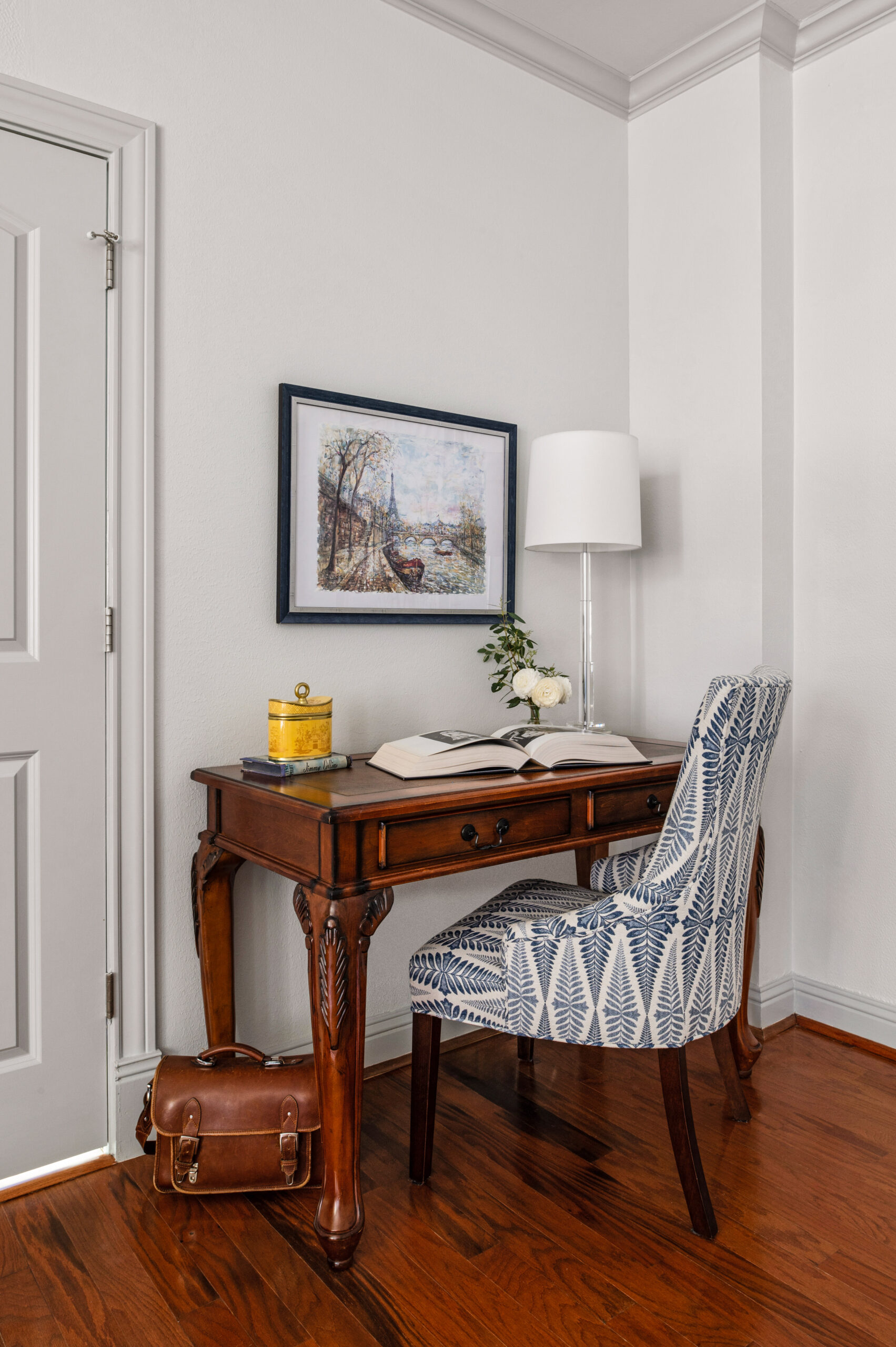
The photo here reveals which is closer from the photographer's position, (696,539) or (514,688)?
(514,688)

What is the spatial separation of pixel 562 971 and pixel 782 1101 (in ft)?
3.11

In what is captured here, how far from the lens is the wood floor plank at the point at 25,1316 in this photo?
4.75 feet

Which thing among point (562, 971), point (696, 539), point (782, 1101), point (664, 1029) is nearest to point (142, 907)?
point (562, 971)

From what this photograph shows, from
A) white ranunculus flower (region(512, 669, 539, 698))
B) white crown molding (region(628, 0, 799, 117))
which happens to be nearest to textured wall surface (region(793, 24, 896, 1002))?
white crown molding (region(628, 0, 799, 117))

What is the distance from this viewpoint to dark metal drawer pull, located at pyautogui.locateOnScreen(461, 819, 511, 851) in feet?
5.88

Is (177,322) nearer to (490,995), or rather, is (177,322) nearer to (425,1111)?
(490,995)

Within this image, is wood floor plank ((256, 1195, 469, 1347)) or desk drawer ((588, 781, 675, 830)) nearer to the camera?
wood floor plank ((256, 1195, 469, 1347))

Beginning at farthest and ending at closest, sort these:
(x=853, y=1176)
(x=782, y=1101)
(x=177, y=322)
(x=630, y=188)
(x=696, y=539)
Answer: (x=630, y=188), (x=696, y=539), (x=782, y=1101), (x=177, y=322), (x=853, y=1176)

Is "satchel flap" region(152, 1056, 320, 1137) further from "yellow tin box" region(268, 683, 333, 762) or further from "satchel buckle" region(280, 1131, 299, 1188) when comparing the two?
"yellow tin box" region(268, 683, 333, 762)

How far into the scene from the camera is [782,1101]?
2.21 meters

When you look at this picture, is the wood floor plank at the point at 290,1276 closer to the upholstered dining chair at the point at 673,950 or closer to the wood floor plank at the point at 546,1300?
the wood floor plank at the point at 546,1300

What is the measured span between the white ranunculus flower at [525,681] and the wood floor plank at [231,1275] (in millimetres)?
1297

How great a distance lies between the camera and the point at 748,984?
231 cm

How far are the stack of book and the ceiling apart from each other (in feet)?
6.82
